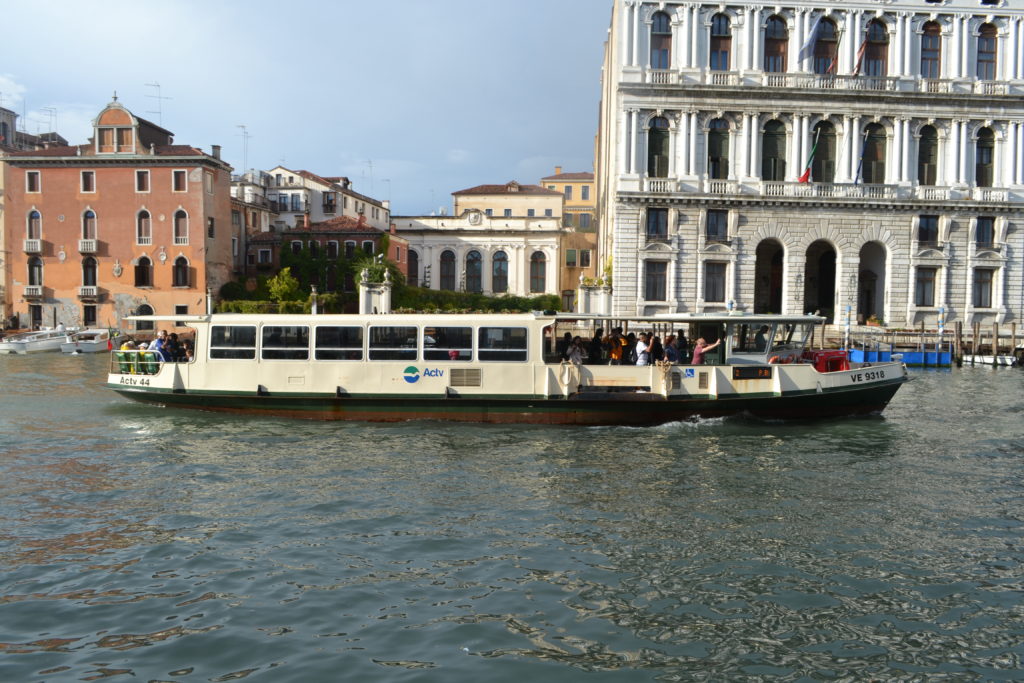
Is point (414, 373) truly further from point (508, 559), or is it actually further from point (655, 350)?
point (508, 559)

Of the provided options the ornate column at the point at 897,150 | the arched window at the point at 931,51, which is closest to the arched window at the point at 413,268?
the ornate column at the point at 897,150

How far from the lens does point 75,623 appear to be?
7.93 metres

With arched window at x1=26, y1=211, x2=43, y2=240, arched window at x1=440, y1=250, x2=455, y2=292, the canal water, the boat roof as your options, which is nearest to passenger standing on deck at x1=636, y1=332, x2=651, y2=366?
the boat roof

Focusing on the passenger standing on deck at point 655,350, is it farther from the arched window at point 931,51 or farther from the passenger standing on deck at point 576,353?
the arched window at point 931,51

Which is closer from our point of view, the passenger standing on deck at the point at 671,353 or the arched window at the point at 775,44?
the passenger standing on deck at the point at 671,353

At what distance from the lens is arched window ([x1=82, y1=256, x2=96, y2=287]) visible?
1989 inches

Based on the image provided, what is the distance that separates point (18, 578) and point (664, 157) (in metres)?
36.7

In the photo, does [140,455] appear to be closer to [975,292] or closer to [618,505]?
[618,505]

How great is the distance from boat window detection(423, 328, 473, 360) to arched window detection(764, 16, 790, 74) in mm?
29579

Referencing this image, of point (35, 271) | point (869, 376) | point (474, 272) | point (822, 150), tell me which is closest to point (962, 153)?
point (822, 150)

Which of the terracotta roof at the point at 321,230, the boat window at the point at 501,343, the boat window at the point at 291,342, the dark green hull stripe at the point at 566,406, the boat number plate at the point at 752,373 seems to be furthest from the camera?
the terracotta roof at the point at 321,230

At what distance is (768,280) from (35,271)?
4531 cm

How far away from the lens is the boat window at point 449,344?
1870cm

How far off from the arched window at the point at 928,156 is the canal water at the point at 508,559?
94.9ft
